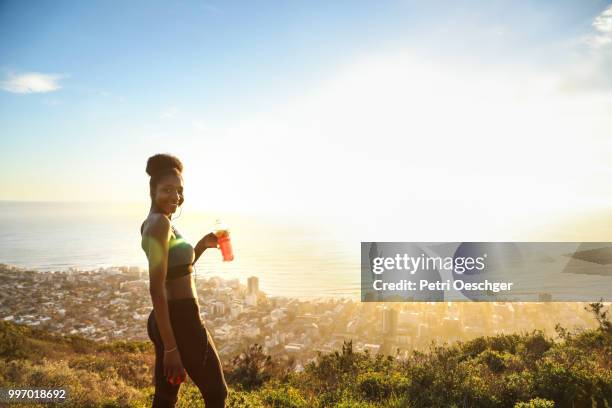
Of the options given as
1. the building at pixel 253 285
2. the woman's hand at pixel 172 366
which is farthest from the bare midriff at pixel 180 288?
the building at pixel 253 285

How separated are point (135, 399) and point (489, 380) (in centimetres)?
487

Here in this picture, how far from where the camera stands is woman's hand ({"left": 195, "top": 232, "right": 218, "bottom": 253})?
3.64 metres

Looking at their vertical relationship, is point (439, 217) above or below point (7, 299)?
above

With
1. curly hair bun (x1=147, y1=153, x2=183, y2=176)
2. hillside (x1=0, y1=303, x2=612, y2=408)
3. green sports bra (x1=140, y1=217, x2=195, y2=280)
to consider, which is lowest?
hillside (x1=0, y1=303, x2=612, y2=408)

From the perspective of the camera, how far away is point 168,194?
113 inches

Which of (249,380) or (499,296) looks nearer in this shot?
(249,380)

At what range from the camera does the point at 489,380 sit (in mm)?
5453

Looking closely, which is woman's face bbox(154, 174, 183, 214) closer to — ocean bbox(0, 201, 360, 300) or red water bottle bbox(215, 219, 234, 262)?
red water bottle bbox(215, 219, 234, 262)

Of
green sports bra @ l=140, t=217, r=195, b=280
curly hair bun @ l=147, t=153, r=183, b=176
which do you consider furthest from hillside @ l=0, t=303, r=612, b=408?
curly hair bun @ l=147, t=153, r=183, b=176

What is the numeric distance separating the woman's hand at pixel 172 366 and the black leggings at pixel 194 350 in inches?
4.5

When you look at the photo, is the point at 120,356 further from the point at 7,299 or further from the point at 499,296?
the point at 499,296

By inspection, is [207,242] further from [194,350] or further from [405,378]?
[405,378]

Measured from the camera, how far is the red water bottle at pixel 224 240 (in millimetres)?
3623

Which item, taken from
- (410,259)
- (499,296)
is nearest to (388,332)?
(410,259)
